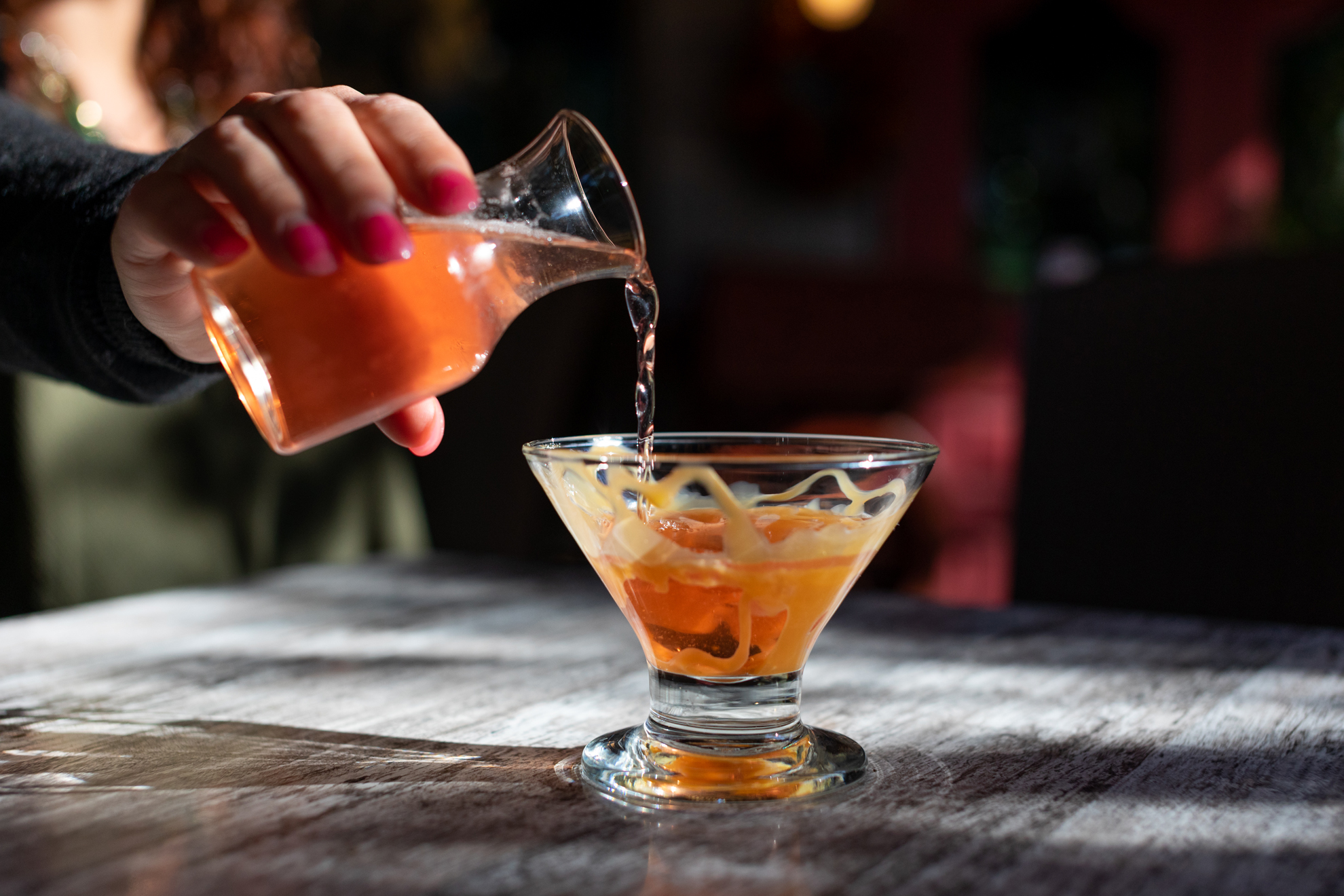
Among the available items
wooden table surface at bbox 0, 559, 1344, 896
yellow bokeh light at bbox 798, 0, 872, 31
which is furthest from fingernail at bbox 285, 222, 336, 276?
yellow bokeh light at bbox 798, 0, 872, 31

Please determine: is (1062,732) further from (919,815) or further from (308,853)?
(308,853)

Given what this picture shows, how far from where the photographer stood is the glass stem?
2.01ft

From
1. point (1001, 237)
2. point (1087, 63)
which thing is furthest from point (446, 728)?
point (1087, 63)

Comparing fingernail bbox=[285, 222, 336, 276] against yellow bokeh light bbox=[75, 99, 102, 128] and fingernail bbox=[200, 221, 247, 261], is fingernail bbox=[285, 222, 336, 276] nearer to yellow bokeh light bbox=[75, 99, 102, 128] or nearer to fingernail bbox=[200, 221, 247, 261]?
fingernail bbox=[200, 221, 247, 261]

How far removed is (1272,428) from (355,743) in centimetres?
111

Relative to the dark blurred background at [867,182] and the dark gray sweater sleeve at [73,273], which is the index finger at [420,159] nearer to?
the dark gray sweater sleeve at [73,273]

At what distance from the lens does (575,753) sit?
65 cm

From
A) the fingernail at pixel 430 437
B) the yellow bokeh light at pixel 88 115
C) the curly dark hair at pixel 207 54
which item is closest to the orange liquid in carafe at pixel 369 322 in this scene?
the fingernail at pixel 430 437

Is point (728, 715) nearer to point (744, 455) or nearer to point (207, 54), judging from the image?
point (744, 455)

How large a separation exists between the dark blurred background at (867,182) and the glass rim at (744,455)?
63.1 inches

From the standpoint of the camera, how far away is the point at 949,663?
2.93ft

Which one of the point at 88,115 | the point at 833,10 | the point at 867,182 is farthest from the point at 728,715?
the point at 867,182

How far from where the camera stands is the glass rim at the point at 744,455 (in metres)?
0.57

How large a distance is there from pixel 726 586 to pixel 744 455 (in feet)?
0.58
